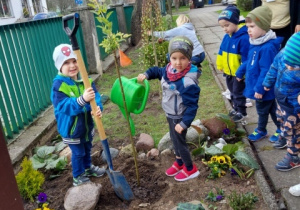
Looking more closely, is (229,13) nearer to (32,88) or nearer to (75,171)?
(75,171)

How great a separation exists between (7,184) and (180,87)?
185cm

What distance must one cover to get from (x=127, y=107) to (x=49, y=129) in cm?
211

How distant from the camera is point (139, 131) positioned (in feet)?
14.1

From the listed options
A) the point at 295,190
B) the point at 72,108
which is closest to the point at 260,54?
the point at 295,190

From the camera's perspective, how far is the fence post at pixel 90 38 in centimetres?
711

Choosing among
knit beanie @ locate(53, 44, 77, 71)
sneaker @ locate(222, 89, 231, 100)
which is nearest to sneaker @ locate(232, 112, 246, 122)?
sneaker @ locate(222, 89, 231, 100)

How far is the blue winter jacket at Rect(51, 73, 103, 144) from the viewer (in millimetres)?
2684

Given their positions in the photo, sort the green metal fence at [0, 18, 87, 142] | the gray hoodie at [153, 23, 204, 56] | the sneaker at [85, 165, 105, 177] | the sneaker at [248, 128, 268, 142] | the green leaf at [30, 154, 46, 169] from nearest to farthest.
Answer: the sneaker at [85, 165, 105, 177]
the green leaf at [30, 154, 46, 169]
the sneaker at [248, 128, 268, 142]
the green metal fence at [0, 18, 87, 142]
the gray hoodie at [153, 23, 204, 56]

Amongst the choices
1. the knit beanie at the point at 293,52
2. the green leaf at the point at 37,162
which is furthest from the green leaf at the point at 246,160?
the green leaf at the point at 37,162

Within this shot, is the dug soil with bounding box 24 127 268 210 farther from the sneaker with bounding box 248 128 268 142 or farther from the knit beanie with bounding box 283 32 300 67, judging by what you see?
the knit beanie with bounding box 283 32 300 67

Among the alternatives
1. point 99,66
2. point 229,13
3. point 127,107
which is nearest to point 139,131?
point 127,107

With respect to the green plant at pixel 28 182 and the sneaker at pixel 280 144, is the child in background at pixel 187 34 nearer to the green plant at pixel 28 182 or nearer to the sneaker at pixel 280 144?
the sneaker at pixel 280 144

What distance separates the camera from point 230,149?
10.3 feet

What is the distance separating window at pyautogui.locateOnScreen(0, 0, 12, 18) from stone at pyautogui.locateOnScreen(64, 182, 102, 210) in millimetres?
20510
